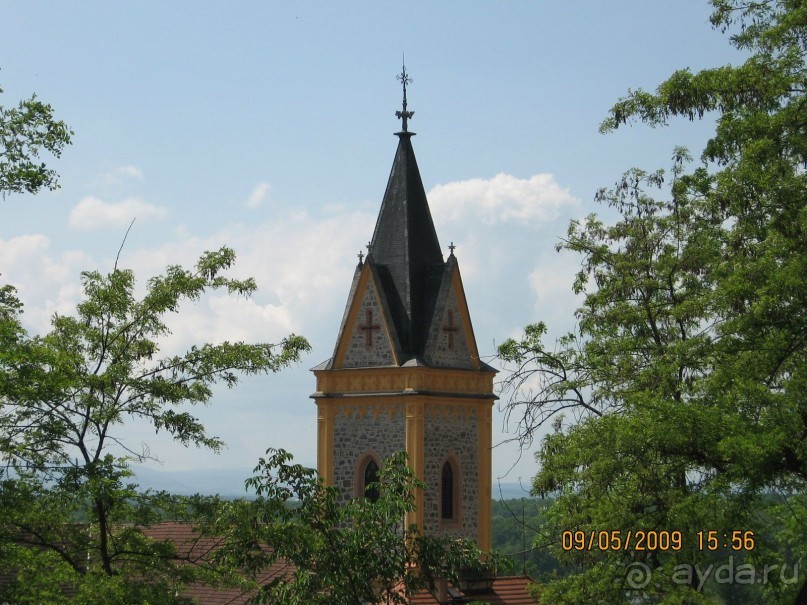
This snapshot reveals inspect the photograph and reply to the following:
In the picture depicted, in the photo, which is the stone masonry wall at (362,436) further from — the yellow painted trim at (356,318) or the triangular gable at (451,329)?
the triangular gable at (451,329)

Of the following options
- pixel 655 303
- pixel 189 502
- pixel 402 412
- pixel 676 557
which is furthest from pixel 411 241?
pixel 676 557

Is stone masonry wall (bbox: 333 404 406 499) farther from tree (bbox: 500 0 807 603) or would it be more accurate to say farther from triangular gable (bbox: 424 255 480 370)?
tree (bbox: 500 0 807 603)

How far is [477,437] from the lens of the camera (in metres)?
33.7

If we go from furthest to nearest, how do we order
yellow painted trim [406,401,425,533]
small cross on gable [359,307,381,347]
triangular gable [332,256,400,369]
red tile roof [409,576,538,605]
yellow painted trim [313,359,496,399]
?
small cross on gable [359,307,381,347]
triangular gable [332,256,400,369]
yellow painted trim [313,359,496,399]
yellow painted trim [406,401,425,533]
red tile roof [409,576,538,605]

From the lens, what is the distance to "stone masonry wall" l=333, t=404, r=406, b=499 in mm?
32719

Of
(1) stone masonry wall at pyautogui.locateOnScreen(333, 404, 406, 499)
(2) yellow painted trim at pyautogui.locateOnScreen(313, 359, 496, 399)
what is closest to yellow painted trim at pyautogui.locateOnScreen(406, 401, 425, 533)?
(1) stone masonry wall at pyautogui.locateOnScreen(333, 404, 406, 499)

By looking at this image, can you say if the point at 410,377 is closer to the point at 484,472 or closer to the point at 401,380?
the point at 401,380

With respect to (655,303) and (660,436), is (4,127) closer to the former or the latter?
(660,436)

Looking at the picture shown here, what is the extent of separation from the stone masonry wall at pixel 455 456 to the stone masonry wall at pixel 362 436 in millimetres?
718

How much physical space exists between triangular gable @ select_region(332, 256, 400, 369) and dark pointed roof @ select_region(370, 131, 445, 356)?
236 millimetres

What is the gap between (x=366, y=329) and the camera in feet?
110

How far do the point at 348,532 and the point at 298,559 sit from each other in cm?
61

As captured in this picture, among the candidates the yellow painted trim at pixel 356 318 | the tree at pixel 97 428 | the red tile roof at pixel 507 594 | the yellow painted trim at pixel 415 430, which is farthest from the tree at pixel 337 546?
the yellow painted trim at pixel 356 318

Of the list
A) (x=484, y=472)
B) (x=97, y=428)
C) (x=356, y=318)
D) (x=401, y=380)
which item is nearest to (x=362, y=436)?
(x=401, y=380)
